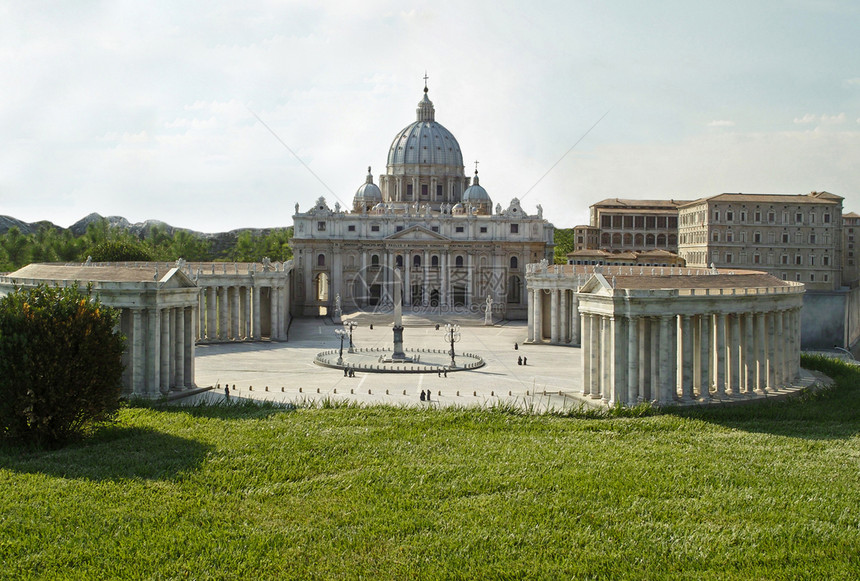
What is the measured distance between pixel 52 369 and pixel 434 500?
1576 centimetres

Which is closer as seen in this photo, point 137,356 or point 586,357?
point 137,356

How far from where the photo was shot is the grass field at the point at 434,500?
21.6 meters

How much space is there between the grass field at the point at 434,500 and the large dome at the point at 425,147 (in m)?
99.0

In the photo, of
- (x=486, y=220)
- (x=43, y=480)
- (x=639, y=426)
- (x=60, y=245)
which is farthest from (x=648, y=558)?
(x=60, y=245)

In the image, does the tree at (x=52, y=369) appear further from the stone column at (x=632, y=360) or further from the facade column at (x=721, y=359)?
the facade column at (x=721, y=359)

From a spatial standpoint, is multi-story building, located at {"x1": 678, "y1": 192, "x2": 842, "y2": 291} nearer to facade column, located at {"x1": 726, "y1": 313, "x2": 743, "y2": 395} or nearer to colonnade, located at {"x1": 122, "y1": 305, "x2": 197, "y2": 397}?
facade column, located at {"x1": 726, "y1": 313, "x2": 743, "y2": 395}

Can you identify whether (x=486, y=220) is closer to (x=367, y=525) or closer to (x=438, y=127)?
(x=438, y=127)

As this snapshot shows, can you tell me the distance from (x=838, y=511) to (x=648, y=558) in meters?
7.34

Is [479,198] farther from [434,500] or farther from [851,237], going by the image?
[434,500]

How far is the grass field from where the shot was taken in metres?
21.6

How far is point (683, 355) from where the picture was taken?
40406 millimetres

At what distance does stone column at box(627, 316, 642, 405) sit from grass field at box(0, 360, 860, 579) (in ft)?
9.35

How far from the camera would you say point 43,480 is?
1072 inches

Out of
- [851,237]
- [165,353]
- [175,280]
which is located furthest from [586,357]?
[851,237]
